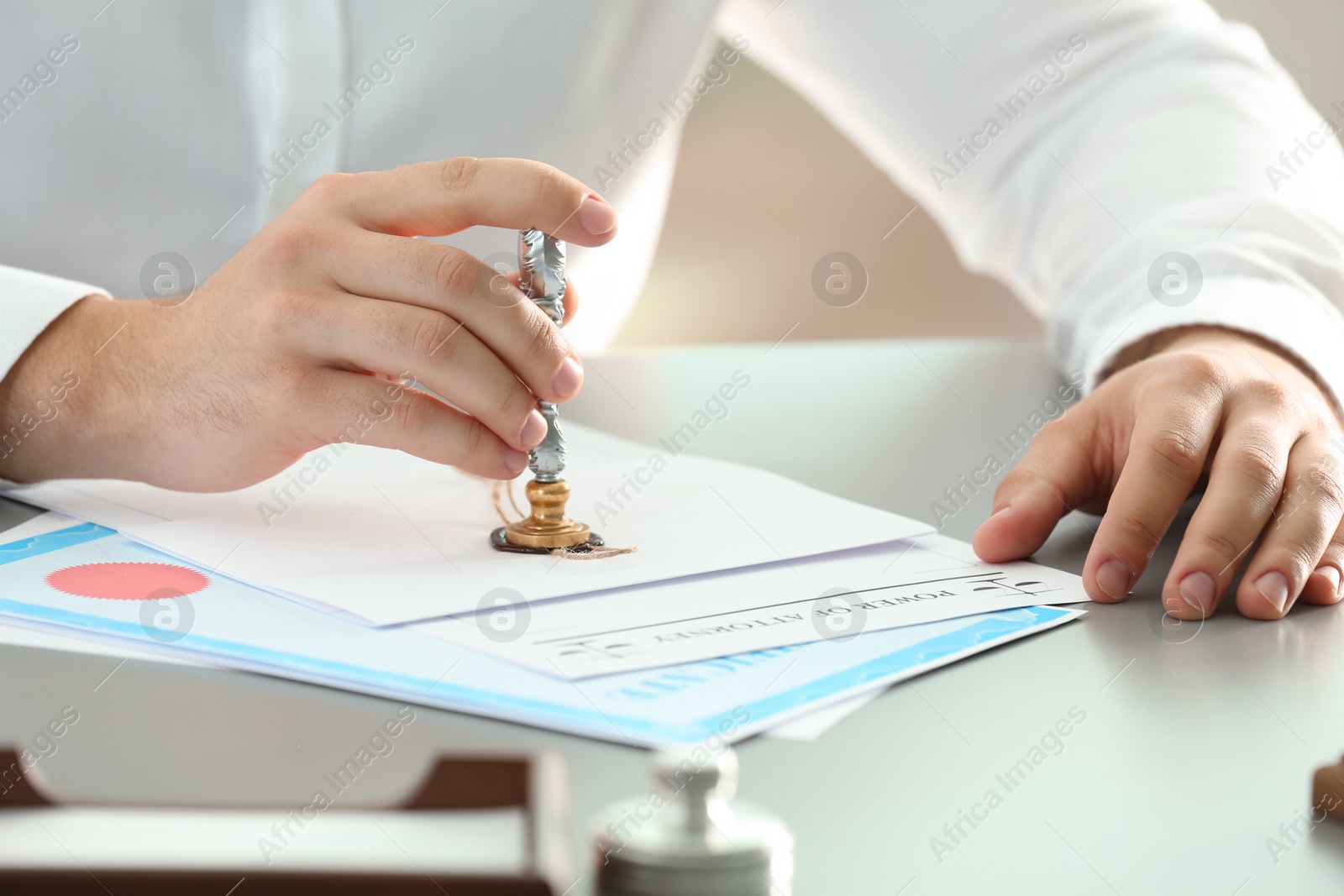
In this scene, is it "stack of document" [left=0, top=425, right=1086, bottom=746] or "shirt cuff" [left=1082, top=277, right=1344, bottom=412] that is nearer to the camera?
"stack of document" [left=0, top=425, right=1086, bottom=746]

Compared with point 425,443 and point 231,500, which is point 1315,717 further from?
point 231,500

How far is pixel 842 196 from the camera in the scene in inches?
119

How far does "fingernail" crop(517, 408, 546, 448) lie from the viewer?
0.68 metres

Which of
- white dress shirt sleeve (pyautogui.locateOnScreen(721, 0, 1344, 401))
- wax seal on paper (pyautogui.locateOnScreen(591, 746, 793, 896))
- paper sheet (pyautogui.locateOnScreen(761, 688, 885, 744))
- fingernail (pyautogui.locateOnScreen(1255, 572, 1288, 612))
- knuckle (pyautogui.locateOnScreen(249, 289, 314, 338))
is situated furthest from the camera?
white dress shirt sleeve (pyautogui.locateOnScreen(721, 0, 1344, 401))

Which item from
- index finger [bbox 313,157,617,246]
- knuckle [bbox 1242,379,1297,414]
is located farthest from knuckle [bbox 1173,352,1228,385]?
index finger [bbox 313,157,617,246]

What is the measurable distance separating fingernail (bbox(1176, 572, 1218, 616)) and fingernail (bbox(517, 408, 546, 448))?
364 millimetres

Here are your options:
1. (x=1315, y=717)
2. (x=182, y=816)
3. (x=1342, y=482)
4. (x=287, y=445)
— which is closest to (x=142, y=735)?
(x=182, y=816)

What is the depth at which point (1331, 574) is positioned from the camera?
1.98 feet

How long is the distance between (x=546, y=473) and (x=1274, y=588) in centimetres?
40

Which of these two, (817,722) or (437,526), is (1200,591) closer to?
(817,722)

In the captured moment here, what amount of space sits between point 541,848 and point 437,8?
1170 millimetres

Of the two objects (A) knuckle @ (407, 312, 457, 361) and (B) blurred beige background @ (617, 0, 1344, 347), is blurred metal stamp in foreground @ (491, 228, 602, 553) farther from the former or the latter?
(B) blurred beige background @ (617, 0, 1344, 347)

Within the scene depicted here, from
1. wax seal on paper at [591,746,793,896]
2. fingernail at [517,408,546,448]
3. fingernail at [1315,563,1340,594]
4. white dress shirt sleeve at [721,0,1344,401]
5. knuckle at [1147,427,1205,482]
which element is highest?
white dress shirt sleeve at [721,0,1344,401]

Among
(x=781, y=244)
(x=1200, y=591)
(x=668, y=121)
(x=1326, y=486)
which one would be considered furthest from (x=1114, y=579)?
(x=781, y=244)
